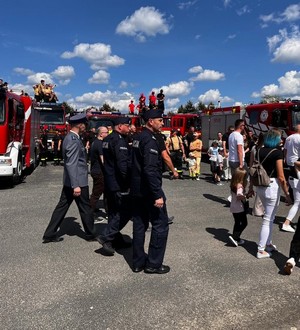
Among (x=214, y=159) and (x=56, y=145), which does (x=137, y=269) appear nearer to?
(x=214, y=159)

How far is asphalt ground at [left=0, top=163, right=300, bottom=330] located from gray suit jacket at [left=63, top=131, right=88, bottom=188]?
99cm

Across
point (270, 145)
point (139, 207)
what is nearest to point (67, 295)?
point (139, 207)

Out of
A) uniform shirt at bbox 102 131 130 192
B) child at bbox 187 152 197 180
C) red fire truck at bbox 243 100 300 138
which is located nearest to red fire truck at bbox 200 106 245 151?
red fire truck at bbox 243 100 300 138

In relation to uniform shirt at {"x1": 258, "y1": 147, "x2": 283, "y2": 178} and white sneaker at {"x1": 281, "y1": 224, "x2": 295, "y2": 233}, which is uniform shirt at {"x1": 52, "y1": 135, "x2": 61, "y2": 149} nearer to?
white sneaker at {"x1": 281, "y1": 224, "x2": 295, "y2": 233}

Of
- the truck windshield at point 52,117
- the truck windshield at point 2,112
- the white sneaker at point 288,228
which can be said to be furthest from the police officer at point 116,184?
the truck windshield at point 52,117

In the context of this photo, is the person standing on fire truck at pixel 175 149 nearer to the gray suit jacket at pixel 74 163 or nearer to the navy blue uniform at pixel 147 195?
the gray suit jacket at pixel 74 163

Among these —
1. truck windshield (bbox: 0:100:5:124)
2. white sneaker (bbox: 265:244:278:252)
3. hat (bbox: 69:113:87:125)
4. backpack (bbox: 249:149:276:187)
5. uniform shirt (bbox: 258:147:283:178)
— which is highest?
truck windshield (bbox: 0:100:5:124)

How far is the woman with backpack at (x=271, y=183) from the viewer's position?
4.82 meters

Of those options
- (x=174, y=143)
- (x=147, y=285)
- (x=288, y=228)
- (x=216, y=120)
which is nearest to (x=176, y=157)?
(x=174, y=143)

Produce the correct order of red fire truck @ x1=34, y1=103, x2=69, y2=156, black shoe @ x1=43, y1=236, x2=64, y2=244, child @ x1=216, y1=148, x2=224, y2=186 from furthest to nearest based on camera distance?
red fire truck @ x1=34, y1=103, x2=69, y2=156
child @ x1=216, y1=148, x2=224, y2=186
black shoe @ x1=43, y1=236, x2=64, y2=244

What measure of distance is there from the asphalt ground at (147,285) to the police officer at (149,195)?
0.20 meters

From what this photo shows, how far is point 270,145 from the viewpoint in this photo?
4.91 metres

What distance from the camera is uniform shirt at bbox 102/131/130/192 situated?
492 cm

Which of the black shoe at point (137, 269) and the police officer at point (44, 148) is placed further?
the police officer at point (44, 148)
